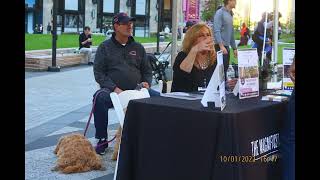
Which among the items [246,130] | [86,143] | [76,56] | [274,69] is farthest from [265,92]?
[76,56]

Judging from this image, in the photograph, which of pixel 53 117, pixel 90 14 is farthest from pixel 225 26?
pixel 90 14

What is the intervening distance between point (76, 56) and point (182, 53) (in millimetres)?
14365

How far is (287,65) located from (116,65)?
2112 millimetres

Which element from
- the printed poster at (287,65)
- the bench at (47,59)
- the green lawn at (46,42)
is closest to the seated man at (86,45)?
the bench at (47,59)

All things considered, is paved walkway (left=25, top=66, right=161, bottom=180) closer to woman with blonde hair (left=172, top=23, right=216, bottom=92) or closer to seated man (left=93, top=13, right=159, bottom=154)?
seated man (left=93, top=13, right=159, bottom=154)

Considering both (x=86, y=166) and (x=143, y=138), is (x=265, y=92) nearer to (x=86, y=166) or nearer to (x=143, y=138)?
(x=143, y=138)

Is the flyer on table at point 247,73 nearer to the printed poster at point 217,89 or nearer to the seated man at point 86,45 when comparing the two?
the printed poster at point 217,89

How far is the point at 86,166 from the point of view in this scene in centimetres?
525

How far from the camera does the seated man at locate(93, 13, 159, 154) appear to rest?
575 cm

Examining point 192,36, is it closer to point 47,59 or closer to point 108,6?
point 47,59

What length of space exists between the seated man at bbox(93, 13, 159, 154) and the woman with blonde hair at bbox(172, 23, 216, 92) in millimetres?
938

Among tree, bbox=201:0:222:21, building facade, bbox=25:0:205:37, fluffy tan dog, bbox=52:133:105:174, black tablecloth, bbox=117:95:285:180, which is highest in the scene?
building facade, bbox=25:0:205:37

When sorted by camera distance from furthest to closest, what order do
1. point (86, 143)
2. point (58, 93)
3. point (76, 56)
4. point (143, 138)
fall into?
point (76, 56), point (58, 93), point (86, 143), point (143, 138)

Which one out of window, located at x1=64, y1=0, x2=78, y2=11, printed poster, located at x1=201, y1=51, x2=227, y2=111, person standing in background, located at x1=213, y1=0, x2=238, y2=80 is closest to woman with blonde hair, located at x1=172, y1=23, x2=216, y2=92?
printed poster, located at x1=201, y1=51, x2=227, y2=111
